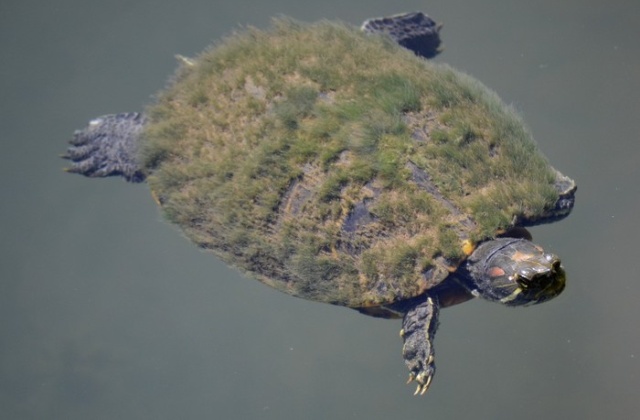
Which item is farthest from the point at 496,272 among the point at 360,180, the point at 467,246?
the point at 360,180

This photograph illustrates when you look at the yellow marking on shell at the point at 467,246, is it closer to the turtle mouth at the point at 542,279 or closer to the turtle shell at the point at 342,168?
the turtle shell at the point at 342,168

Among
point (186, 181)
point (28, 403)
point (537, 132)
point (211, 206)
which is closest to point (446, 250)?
point (211, 206)

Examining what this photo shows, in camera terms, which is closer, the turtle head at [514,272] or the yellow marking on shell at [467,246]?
the turtle head at [514,272]

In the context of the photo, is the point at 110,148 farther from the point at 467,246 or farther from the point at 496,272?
the point at 496,272

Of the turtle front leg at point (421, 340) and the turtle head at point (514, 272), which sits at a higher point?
the turtle head at point (514, 272)

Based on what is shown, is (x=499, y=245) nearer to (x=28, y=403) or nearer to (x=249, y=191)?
(x=249, y=191)

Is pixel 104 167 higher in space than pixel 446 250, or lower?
higher

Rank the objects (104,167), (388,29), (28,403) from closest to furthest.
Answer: (104,167) < (388,29) < (28,403)

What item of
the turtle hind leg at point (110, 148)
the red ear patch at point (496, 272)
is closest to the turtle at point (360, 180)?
the red ear patch at point (496, 272)
